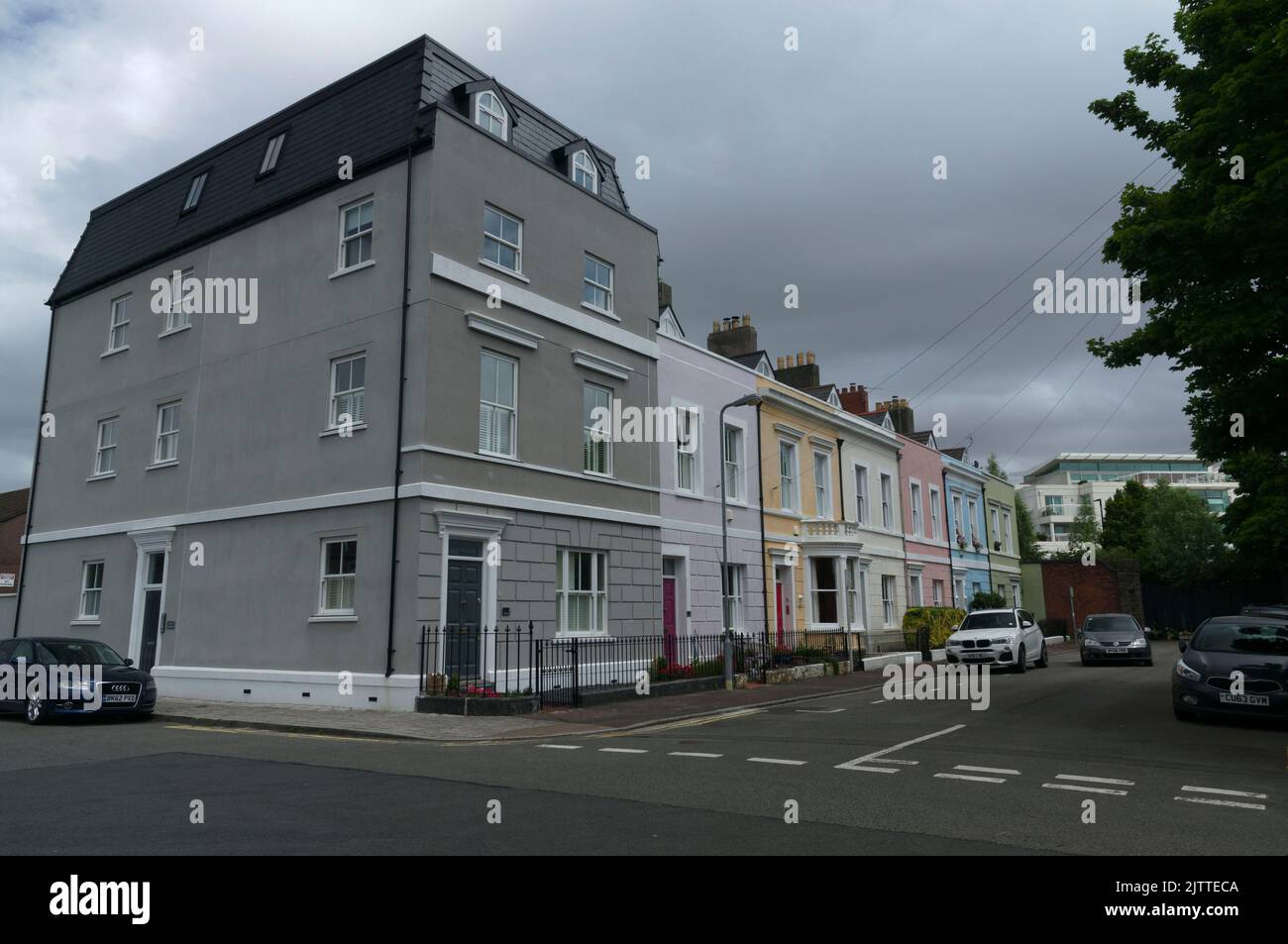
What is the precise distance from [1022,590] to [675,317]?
1346 inches

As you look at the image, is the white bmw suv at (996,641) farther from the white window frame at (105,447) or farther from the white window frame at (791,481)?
the white window frame at (105,447)

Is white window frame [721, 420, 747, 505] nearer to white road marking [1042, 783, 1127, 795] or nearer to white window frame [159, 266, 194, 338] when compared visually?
white window frame [159, 266, 194, 338]

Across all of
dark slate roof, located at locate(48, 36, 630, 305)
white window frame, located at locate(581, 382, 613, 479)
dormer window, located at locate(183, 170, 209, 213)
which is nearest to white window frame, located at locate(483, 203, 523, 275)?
dark slate roof, located at locate(48, 36, 630, 305)

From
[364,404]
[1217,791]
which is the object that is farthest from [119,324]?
[1217,791]

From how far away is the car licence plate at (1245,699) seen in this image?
499 inches

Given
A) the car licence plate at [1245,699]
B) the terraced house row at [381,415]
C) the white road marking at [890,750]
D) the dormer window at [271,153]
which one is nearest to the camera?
the white road marking at [890,750]

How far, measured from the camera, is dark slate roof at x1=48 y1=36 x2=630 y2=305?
18906 millimetres

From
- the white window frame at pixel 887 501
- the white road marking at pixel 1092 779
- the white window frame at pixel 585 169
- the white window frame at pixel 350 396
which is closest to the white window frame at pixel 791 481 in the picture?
the white window frame at pixel 887 501

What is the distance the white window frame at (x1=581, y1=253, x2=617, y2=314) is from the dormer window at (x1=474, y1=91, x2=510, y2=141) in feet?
11.3

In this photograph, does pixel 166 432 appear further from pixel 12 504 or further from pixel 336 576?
pixel 12 504

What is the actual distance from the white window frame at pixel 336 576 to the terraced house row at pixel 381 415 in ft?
0.26

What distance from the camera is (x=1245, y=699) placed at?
1285 centimetres

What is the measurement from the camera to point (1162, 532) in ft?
181

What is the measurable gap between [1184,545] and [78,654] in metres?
56.2
